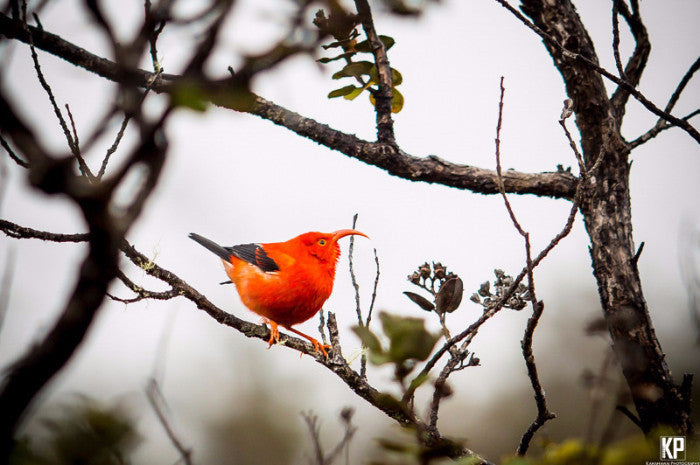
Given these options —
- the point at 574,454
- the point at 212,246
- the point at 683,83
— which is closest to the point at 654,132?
the point at 683,83

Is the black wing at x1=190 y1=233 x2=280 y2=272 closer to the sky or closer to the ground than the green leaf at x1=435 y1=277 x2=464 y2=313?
closer to the sky

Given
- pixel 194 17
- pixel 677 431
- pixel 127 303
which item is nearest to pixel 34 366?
pixel 194 17

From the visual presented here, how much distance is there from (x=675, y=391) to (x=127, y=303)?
244 cm

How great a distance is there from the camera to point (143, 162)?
2.91ft

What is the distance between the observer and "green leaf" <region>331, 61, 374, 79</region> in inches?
124

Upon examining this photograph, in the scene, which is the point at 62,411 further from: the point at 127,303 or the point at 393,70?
the point at 393,70

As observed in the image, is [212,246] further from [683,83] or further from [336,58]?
[683,83]

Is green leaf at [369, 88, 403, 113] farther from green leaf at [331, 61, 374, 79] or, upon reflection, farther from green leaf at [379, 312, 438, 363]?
green leaf at [379, 312, 438, 363]

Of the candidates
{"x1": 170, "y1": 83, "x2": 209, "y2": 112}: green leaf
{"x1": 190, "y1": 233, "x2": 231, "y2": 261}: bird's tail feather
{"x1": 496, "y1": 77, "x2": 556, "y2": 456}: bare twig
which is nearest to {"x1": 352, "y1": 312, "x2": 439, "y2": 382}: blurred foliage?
{"x1": 170, "y1": 83, "x2": 209, "y2": 112}: green leaf

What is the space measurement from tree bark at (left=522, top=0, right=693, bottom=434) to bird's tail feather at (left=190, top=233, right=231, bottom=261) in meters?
3.65

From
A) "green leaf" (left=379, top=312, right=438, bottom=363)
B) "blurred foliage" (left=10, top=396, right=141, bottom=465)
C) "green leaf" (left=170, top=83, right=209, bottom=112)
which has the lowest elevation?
"blurred foliage" (left=10, top=396, right=141, bottom=465)

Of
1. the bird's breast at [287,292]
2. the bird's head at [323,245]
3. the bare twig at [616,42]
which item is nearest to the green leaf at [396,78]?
the bare twig at [616,42]

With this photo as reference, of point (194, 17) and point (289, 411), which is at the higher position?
point (289, 411)

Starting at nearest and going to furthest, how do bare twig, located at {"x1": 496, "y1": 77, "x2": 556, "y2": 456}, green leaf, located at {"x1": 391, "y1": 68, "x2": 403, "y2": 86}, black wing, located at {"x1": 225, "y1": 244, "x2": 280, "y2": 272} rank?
bare twig, located at {"x1": 496, "y1": 77, "x2": 556, "y2": 456} → green leaf, located at {"x1": 391, "y1": 68, "x2": 403, "y2": 86} → black wing, located at {"x1": 225, "y1": 244, "x2": 280, "y2": 272}
